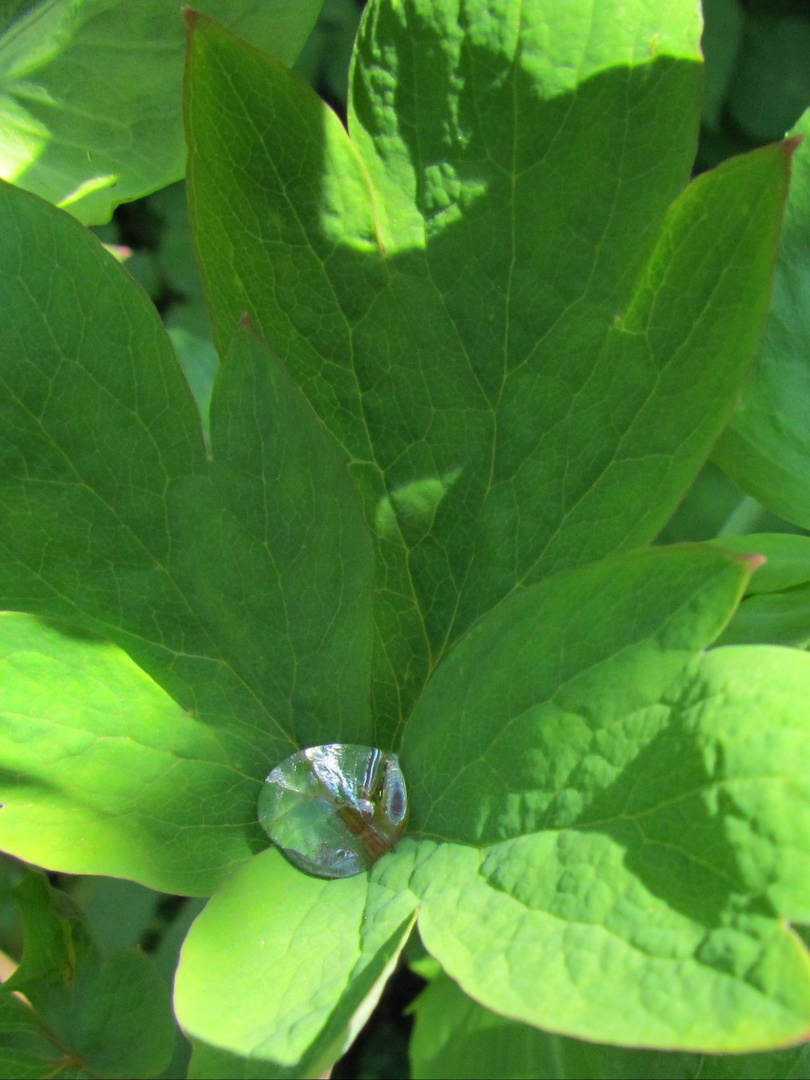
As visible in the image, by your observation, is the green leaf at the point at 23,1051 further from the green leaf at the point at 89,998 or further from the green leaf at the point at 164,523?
the green leaf at the point at 164,523

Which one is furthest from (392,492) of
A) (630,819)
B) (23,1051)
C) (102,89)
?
(23,1051)

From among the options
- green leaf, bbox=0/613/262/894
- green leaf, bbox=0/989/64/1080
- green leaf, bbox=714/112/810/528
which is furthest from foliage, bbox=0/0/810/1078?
green leaf, bbox=0/989/64/1080

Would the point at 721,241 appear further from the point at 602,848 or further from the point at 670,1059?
the point at 670,1059

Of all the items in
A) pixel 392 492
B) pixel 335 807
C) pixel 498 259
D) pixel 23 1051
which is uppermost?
pixel 498 259

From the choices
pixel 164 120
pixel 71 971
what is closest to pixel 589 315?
pixel 164 120

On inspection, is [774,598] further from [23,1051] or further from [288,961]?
[23,1051]

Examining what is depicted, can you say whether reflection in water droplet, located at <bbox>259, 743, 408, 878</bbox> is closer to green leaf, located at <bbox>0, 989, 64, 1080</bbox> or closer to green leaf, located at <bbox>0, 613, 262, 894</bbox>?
green leaf, located at <bbox>0, 613, 262, 894</bbox>
